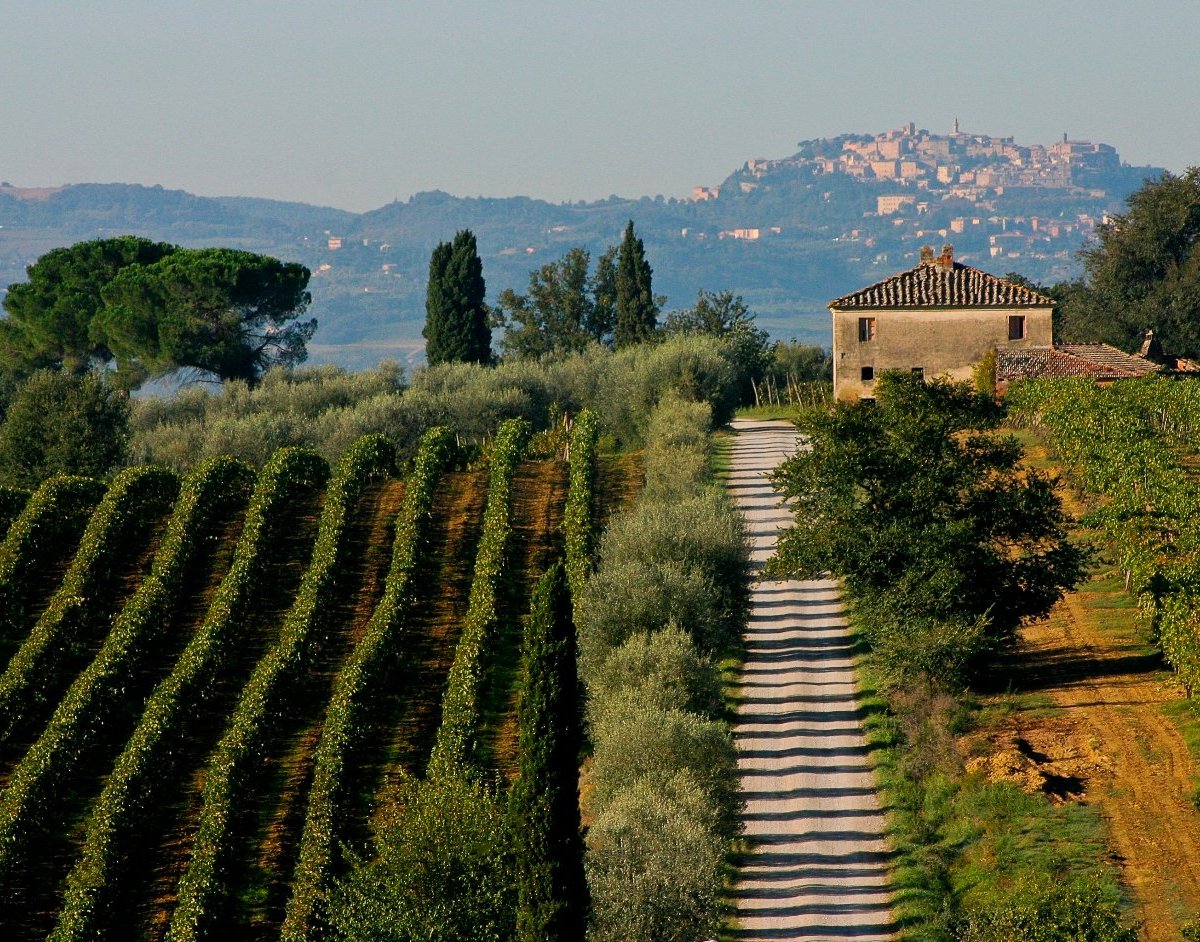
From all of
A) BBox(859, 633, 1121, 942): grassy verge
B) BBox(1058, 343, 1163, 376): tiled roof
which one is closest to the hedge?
BBox(859, 633, 1121, 942): grassy verge

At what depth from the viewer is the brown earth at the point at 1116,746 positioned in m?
25.7

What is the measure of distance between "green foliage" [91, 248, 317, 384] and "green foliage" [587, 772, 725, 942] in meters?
60.5

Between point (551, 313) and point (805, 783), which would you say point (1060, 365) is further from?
point (551, 313)

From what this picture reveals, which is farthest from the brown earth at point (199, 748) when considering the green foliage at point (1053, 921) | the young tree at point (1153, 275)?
the young tree at point (1153, 275)

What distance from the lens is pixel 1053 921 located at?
1995cm

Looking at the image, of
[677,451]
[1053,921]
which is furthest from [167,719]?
[1053,921]

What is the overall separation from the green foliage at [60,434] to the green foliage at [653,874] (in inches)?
1499

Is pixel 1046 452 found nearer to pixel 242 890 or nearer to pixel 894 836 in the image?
pixel 894 836

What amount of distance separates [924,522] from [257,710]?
14.4m

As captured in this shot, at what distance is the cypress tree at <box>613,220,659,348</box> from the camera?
84.5 meters

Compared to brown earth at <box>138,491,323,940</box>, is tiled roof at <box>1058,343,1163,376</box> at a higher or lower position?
A: higher

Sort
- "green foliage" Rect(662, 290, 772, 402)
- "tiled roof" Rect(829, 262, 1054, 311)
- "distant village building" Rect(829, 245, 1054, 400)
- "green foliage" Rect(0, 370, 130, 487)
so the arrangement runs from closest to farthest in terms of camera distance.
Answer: "green foliage" Rect(0, 370, 130, 487)
"distant village building" Rect(829, 245, 1054, 400)
"tiled roof" Rect(829, 262, 1054, 311)
"green foliage" Rect(662, 290, 772, 402)

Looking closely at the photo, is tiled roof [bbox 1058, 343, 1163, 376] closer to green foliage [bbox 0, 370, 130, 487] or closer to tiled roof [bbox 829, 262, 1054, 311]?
tiled roof [bbox 829, 262, 1054, 311]

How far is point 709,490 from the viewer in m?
42.4
